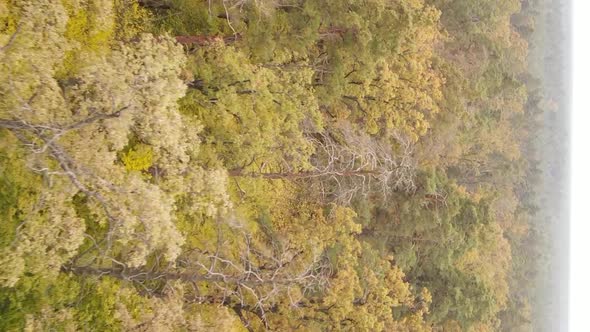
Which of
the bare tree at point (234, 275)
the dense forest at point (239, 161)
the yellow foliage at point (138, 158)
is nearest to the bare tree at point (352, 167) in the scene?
the dense forest at point (239, 161)

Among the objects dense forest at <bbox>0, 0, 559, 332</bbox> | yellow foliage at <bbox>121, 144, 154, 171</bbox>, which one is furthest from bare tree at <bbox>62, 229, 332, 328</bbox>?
yellow foliage at <bbox>121, 144, 154, 171</bbox>

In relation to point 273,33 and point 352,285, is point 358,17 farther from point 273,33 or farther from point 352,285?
point 352,285

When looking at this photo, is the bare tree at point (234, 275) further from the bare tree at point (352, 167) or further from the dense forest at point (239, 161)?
the bare tree at point (352, 167)

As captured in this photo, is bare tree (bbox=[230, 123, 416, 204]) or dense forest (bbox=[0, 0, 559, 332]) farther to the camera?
bare tree (bbox=[230, 123, 416, 204])

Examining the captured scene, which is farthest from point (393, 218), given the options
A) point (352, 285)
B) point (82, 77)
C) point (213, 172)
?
point (82, 77)

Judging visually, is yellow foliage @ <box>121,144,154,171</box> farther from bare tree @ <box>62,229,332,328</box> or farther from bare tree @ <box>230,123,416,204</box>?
bare tree @ <box>230,123,416,204</box>

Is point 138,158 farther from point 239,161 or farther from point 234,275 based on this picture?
point 234,275

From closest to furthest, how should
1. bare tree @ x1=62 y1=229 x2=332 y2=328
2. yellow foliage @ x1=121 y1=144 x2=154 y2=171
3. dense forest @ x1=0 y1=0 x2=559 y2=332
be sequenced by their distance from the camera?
dense forest @ x1=0 y1=0 x2=559 y2=332 < yellow foliage @ x1=121 y1=144 x2=154 y2=171 < bare tree @ x1=62 y1=229 x2=332 y2=328

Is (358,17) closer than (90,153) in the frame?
No
